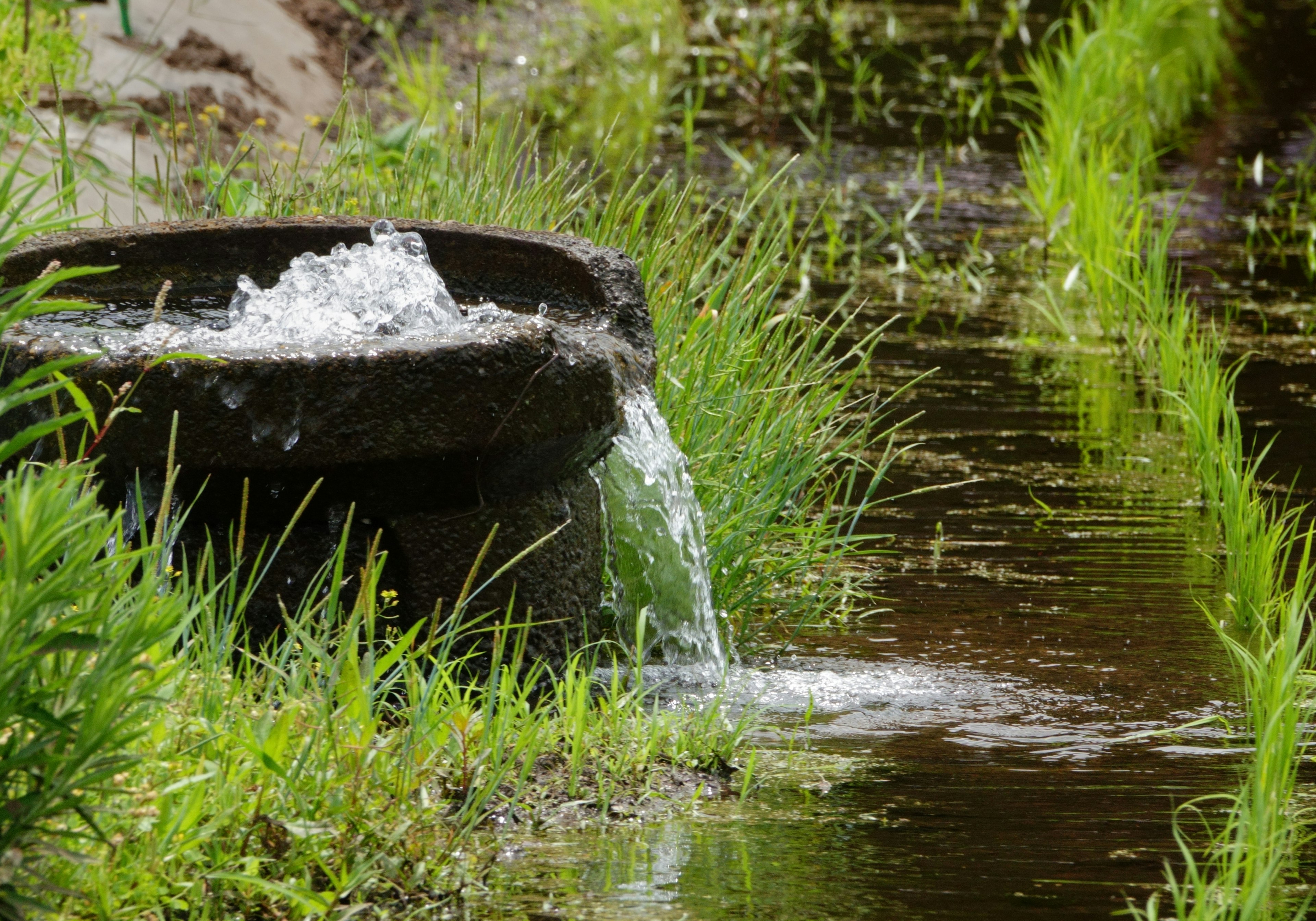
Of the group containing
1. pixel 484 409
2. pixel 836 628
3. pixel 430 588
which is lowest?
pixel 836 628

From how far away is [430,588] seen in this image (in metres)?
2.94

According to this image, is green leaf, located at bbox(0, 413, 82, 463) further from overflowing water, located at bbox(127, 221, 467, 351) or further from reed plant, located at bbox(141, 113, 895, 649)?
reed plant, located at bbox(141, 113, 895, 649)

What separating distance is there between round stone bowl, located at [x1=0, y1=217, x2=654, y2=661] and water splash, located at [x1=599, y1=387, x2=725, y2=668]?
149 mm

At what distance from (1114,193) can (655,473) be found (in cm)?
408

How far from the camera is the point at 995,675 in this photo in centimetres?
327

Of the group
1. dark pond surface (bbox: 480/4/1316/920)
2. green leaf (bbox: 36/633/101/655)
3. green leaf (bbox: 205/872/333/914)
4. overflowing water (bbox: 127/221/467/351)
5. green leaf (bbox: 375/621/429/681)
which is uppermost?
overflowing water (bbox: 127/221/467/351)

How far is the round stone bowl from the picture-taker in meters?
2.71

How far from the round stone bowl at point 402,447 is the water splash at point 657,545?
0.49 ft

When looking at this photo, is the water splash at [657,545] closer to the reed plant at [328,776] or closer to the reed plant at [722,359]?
the reed plant at [722,359]

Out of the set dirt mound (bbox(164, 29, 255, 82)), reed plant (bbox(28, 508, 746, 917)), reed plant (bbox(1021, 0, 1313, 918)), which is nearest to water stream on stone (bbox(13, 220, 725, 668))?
reed plant (bbox(28, 508, 746, 917))

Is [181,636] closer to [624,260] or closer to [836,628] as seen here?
[624,260]

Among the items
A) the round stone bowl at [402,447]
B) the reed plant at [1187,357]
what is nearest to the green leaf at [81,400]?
the round stone bowl at [402,447]

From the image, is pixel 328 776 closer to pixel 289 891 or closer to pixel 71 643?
pixel 289 891

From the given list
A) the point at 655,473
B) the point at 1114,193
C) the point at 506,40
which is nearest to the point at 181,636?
the point at 655,473
